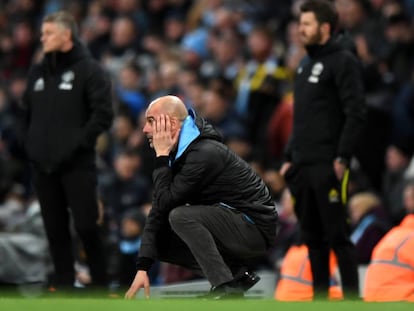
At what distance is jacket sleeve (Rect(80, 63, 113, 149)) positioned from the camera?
9.75 m

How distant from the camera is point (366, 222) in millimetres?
12062

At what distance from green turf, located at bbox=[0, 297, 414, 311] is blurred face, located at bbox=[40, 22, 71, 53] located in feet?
11.4

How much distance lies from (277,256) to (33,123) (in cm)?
354

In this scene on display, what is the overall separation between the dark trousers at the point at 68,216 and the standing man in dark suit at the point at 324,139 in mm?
1501

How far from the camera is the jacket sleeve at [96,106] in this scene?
32.0ft

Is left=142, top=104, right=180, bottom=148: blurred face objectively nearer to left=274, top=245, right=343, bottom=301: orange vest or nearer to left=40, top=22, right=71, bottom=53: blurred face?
left=40, top=22, right=71, bottom=53: blurred face

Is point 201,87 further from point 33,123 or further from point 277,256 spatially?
point 33,123

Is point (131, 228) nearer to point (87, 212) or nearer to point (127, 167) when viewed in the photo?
point (127, 167)

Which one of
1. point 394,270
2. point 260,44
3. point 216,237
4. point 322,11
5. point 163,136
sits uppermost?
point 322,11

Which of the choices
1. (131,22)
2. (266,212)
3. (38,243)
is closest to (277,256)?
(38,243)

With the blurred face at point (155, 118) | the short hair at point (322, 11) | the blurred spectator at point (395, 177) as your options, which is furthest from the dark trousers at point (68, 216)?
the blurred spectator at point (395, 177)

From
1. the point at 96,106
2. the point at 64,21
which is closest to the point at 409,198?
the point at 96,106

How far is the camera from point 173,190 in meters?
8.11

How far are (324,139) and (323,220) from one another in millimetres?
574
